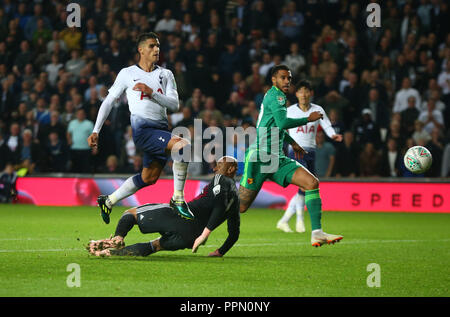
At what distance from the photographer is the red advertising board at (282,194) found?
18156mm

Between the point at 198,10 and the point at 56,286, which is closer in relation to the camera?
the point at 56,286

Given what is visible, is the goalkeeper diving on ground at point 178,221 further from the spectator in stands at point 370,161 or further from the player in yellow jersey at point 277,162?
the spectator in stands at point 370,161

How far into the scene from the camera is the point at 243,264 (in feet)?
30.2

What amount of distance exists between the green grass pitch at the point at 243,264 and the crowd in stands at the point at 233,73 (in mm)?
4708

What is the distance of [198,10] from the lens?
22406 millimetres

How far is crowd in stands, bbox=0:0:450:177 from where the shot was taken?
63.0 ft

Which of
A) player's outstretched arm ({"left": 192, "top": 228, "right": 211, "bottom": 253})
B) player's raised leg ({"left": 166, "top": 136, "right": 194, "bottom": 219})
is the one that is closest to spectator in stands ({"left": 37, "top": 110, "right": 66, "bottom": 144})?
player's raised leg ({"left": 166, "top": 136, "right": 194, "bottom": 219})

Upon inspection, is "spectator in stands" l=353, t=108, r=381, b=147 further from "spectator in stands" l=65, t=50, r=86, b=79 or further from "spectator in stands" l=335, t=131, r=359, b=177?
"spectator in stands" l=65, t=50, r=86, b=79

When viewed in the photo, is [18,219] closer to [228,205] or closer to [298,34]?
[228,205]

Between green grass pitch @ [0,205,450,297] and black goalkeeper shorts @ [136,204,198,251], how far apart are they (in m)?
0.21

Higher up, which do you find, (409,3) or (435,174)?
(409,3)

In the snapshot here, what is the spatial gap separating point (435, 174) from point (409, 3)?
4.90 m

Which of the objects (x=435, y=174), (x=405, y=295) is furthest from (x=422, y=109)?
(x=405, y=295)

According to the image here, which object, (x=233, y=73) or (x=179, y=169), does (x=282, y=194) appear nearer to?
(x=233, y=73)
